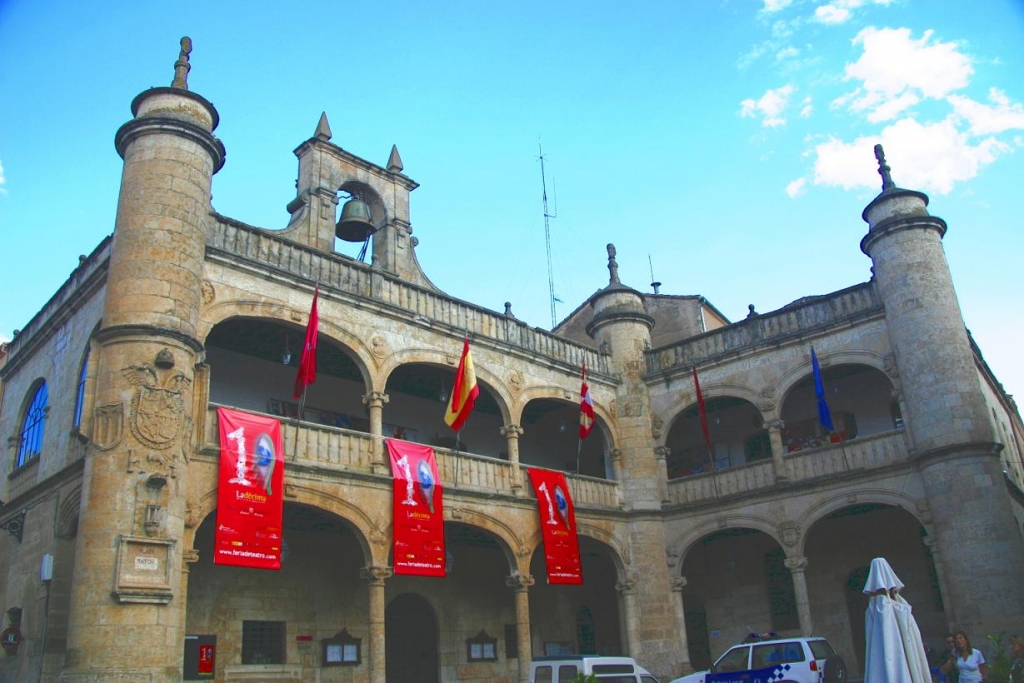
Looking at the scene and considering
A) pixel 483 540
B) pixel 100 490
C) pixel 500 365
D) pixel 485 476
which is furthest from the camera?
pixel 483 540

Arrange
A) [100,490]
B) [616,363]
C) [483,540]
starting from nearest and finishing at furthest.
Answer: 1. [100,490]
2. [483,540]
3. [616,363]

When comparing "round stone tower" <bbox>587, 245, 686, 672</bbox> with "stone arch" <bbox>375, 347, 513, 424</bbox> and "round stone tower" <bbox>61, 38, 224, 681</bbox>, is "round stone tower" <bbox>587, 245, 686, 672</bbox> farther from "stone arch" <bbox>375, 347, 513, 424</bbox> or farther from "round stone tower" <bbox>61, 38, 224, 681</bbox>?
"round stone tower" <bbox>61, 38, 224, 681</bbox>

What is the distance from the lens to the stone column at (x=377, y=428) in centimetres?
1555

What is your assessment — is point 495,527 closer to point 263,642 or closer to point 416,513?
point 416,513

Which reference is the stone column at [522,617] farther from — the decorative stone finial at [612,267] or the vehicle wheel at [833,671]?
the decorative stone finial at [612,267]

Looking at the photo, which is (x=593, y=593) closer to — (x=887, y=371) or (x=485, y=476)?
(x=485, y=476)

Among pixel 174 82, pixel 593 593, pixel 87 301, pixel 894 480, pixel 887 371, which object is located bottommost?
pixel 593 593

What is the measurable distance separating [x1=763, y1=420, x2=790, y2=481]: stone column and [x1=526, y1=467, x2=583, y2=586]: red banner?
15.5 feet

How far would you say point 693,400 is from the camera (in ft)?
69.4

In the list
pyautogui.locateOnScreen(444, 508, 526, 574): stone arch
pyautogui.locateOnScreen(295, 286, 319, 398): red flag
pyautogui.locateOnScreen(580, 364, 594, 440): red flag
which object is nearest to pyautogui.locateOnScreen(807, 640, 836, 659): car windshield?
pyautogui.locateOnScreen(444, 508, 526, 574): stone arch

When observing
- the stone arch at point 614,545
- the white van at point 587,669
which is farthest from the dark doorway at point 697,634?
the white van at point 587,669

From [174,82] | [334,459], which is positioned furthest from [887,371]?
[174,82]

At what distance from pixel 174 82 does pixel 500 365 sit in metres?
8.56

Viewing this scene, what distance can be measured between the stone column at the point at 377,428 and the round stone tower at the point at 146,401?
3.37 metres
